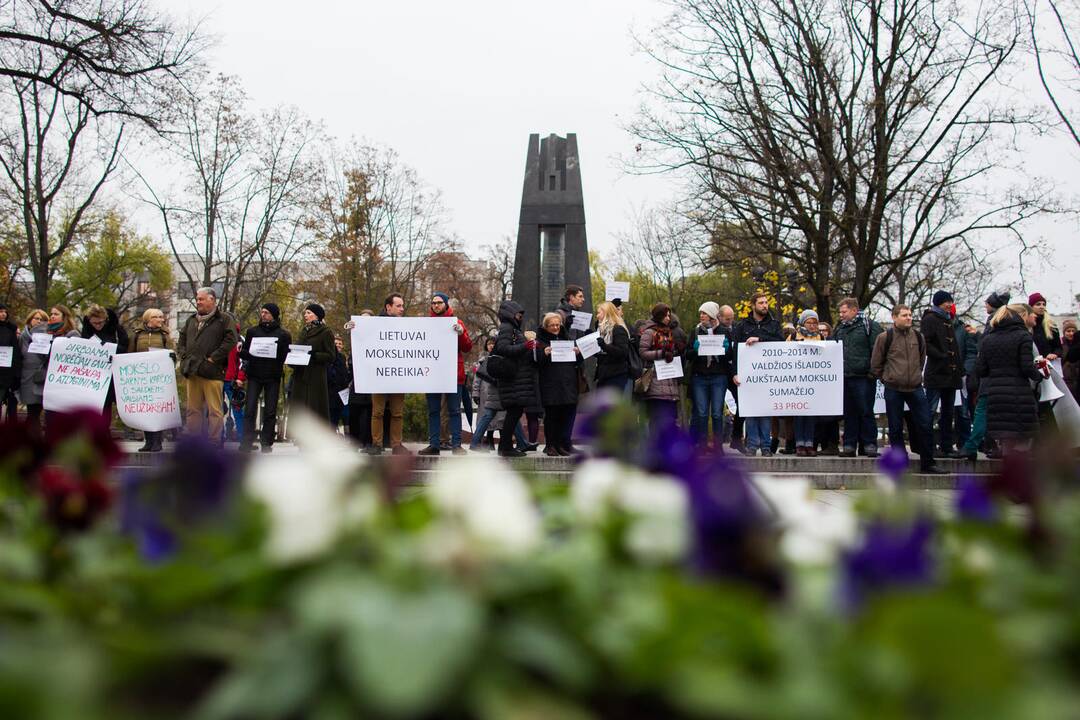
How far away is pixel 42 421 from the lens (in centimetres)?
1622

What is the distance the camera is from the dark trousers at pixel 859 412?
1394 centimetres

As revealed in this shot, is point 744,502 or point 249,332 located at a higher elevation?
point 249,332

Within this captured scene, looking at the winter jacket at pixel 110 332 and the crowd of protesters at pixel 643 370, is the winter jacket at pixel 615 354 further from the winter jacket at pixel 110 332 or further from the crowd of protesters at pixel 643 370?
the winter jacket at pixel 110 332

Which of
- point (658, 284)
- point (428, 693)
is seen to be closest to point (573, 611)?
point (428, 693)

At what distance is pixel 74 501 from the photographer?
1.71 meters

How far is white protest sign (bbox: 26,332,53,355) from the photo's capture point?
1414 cm

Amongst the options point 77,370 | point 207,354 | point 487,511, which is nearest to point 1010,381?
point 207,354

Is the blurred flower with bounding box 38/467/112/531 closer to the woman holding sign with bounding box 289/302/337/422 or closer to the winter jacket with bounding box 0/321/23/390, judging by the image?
the woman holding sign with bounding box 289/302/337/422

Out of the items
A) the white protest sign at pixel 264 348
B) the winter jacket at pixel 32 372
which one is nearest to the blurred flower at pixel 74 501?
the white protest sign at pixel 264 348

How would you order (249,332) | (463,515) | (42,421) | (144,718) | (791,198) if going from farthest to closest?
1. (791,198)
2. (42,421)
3. (249,332)
4. (463,515)
5. (144,718)

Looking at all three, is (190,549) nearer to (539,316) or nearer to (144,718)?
(144,718)

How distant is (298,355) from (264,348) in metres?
0.46

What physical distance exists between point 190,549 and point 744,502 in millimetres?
743

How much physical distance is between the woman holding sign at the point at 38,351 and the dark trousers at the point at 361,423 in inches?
159
